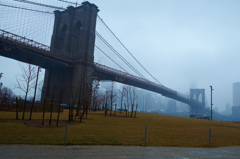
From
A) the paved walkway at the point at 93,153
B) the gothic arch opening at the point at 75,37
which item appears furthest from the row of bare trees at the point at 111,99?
the paved walkway at the point at 93,153

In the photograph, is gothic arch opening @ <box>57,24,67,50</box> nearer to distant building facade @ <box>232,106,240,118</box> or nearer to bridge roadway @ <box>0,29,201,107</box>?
bridge roadway @ <box>0,29,201,107</box>

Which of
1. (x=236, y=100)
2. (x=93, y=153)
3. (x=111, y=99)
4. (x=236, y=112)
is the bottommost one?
(x=93, y=153)

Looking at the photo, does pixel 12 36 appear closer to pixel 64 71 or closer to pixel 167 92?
pixel 64 71

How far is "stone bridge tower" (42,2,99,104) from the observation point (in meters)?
49.4

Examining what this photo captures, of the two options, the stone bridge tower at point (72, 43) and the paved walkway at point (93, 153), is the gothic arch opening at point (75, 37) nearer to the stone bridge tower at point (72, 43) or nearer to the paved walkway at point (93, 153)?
the stone bridge tower at point (72, 43)

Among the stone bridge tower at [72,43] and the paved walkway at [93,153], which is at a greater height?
the stone bridge tower at [72,43]

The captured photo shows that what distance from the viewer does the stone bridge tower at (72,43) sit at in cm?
4941

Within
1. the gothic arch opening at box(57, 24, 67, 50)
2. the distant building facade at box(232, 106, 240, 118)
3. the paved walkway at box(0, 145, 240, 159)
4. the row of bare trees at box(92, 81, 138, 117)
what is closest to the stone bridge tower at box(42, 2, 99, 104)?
the gothic arch opening at box(57, 24, 67, 50)

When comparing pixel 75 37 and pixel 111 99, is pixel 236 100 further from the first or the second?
pixel 111 99

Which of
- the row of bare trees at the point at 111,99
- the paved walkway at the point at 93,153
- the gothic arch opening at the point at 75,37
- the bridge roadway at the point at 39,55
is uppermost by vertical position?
the gothic arch opening at the point at 75,37

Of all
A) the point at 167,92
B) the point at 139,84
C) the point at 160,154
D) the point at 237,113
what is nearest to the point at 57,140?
the point at 160,154

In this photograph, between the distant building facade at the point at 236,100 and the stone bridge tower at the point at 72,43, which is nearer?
the stone bridge tower at the point at 72,43

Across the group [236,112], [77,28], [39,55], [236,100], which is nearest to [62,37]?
[77,28]

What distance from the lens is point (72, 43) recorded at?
190 ft
